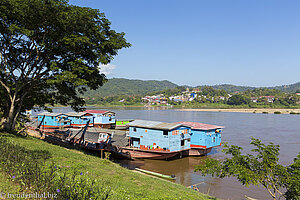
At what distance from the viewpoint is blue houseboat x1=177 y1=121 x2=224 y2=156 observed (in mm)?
27531

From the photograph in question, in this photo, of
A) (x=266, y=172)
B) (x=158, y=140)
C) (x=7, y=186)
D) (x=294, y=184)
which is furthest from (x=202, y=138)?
(x=7, y=186)

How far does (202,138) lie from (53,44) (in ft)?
65.1

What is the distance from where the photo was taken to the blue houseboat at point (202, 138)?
27531 mm

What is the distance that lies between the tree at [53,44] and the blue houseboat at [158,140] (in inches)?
379

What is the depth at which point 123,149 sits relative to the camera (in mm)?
27422

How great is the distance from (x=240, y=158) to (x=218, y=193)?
30.4ft

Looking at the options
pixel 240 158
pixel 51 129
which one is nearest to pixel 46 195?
pixel 240 158

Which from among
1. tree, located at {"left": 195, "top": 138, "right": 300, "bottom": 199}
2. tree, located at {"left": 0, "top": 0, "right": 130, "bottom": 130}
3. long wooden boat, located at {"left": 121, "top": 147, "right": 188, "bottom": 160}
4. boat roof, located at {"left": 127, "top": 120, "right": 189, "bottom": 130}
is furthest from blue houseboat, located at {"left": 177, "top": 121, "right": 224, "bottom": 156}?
tree, located at {"left": 195, "top": 138, "right": 300, "bottom": 199}

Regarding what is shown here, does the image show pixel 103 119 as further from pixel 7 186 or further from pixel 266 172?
pixel 7 186

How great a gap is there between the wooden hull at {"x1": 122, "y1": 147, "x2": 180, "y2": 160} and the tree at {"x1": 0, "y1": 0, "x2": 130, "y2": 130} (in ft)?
33.0

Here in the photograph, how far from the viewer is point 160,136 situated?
25500 mm

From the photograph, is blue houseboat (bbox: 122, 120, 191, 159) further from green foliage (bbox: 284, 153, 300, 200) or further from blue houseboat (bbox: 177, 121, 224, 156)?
green foliage (bbox: 284, 153, 300, 200)

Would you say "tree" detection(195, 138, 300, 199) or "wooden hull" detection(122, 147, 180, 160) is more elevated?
"tree" detection(195, 138, 300, 199)

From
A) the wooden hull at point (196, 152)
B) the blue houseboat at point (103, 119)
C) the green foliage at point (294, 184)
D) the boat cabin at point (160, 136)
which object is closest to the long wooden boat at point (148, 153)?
the boat cabin at point (160, 136)
